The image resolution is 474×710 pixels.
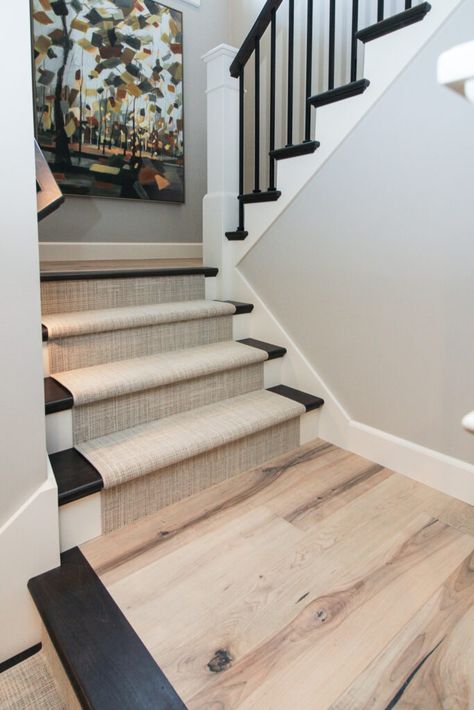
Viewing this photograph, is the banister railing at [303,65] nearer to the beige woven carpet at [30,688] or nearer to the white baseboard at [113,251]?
the white baseboard at [113,251]

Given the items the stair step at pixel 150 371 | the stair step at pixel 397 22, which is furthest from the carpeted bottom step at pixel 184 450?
the stair step at pixel 397 22

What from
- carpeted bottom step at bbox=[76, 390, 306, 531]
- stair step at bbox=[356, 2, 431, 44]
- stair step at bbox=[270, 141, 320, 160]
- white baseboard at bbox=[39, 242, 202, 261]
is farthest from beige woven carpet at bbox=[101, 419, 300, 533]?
white baseboard at bbox=[39, 242, 202, 261]

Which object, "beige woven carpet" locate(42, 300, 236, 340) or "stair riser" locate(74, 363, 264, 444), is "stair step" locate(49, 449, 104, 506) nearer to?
"stair riser" locate(74, 363, 264, 444)

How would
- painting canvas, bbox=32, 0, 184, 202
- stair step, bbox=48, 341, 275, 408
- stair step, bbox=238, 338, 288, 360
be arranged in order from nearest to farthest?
stair step, bbox=48, 341, 275, 408, stair step, bbox=238, 338, 288, 360, painting canvas, bbox=32, 0, 184, 202

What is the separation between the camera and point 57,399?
1523mm

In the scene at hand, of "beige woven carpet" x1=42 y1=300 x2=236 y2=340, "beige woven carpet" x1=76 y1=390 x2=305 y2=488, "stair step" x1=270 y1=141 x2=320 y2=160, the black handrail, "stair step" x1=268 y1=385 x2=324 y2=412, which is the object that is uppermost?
the black handrail

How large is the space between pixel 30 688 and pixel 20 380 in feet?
2.36

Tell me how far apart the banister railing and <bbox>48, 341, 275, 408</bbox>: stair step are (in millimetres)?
645

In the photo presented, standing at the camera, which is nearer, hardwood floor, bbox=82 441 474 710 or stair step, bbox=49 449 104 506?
hardwood floor, bbox=82 441 474 710

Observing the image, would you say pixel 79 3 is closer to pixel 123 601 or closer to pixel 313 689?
pixel 123 601

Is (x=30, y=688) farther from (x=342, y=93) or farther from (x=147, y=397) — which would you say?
(x=342, y=93)

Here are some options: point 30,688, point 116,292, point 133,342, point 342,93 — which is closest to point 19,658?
point 30,688

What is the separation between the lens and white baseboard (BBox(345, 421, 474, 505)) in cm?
→ 168

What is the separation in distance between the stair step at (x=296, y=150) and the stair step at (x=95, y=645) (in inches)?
67.3
